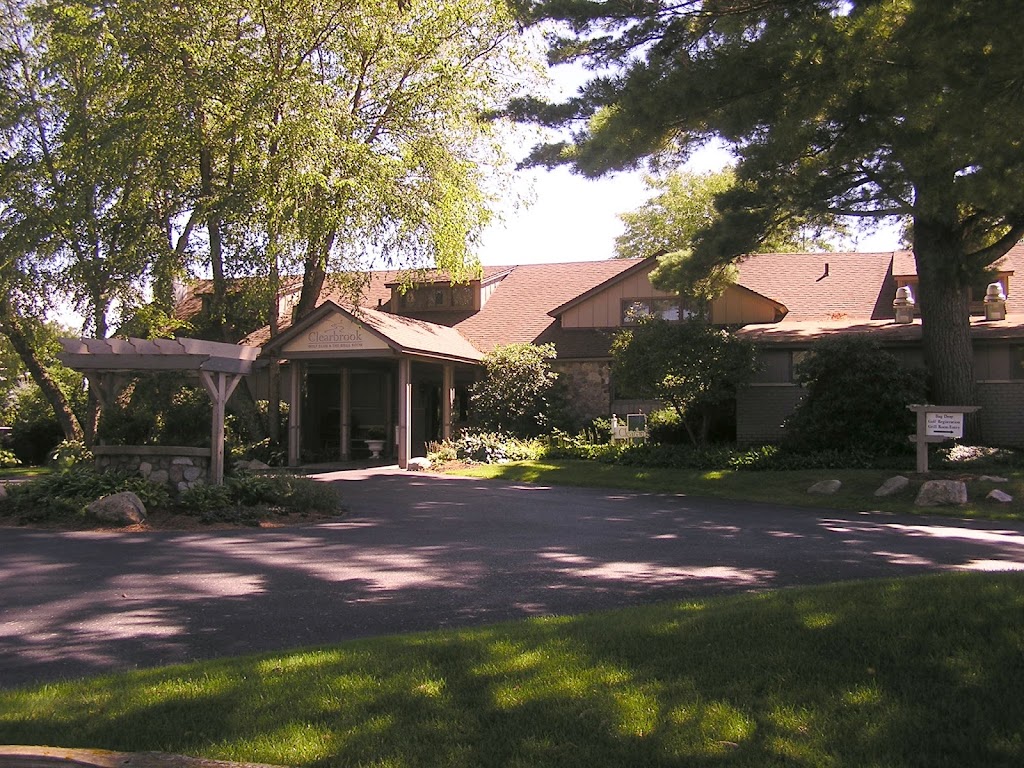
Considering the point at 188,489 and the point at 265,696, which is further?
the point at 188,489

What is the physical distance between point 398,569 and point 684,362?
481 inches

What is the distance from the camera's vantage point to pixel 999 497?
48.2 ft

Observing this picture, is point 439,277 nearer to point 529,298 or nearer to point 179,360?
point 529,298

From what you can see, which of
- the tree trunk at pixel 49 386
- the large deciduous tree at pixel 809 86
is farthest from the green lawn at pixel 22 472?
the large deciduous tree at pixel 809 86

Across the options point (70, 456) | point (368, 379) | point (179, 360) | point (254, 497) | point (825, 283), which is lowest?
point (254, 497)

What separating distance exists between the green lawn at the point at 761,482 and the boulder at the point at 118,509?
902cm

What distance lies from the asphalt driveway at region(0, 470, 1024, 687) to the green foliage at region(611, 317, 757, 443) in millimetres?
5923

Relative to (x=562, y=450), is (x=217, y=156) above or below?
above

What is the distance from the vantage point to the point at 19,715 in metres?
4.78

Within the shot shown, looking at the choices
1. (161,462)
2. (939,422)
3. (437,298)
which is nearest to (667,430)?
(939,422)

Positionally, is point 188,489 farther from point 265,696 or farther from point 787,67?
point 787,67

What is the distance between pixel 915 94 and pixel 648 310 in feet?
54.4

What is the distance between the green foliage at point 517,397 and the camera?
24516mm

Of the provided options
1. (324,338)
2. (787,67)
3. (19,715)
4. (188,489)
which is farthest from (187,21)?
(19,715)
